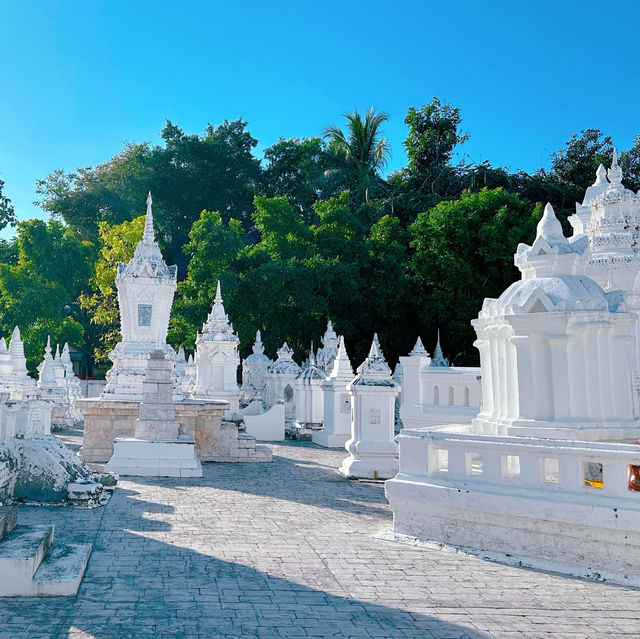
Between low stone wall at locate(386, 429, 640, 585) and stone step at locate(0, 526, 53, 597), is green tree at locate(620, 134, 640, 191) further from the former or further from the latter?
stone step at locate(0, 526, 53, 597)

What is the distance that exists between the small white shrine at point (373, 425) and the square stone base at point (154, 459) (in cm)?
326

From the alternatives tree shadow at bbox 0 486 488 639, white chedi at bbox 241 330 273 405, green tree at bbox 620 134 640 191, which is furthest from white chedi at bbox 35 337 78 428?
green tree at bbox 620 134 640 191

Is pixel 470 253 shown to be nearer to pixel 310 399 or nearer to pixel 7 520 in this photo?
pixel 310 399

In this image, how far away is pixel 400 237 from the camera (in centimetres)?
3522

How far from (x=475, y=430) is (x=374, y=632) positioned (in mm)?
4748

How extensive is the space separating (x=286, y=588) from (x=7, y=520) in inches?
104

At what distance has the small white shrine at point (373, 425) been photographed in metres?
14.3

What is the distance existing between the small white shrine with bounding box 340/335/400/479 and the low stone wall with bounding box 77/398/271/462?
2978 millimetres

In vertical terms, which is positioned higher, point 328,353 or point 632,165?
point 632,165

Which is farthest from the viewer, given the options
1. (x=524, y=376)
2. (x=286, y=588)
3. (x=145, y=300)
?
(x=145, y=300)

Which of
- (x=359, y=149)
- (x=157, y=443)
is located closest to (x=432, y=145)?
(x=359, y=149)

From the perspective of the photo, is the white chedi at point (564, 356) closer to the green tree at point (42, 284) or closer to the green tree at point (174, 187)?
the green tree at point (42, 284)

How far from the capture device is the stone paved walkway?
5.25 metres

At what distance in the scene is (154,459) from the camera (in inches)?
550
